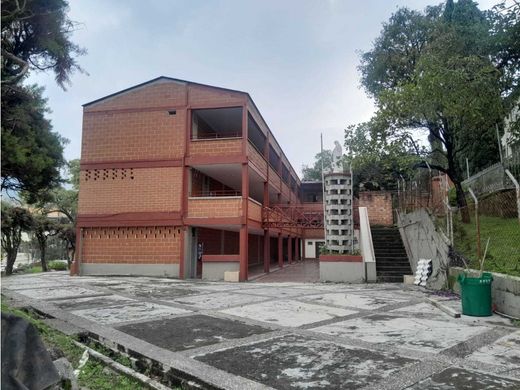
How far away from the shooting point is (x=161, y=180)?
706 inches

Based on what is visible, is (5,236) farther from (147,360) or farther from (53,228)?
(147,360)

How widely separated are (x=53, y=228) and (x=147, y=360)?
24.4 m

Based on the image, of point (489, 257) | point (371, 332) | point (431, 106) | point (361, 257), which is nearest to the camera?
point (371, 332)

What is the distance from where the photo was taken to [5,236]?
76.8 feet

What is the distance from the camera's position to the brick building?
17.3 m

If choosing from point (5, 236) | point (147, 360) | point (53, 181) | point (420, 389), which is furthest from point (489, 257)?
point (5, 236)

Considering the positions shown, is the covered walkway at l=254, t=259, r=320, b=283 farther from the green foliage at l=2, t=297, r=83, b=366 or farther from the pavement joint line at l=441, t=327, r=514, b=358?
the green foliage at l=2, t=297, r=83, b=366

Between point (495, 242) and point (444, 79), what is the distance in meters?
4.27

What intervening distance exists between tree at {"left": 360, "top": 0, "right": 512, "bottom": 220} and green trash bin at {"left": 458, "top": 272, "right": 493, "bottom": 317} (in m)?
4.44

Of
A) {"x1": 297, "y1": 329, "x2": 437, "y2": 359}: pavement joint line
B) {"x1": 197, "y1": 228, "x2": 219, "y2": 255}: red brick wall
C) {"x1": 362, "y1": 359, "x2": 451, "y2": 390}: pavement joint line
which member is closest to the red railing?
{"x1": 197, "y1": 228, "x2": 219, "y2": 255}: red brick wall

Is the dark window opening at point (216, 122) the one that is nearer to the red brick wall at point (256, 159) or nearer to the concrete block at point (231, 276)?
the red brick wall at point (256, 159)

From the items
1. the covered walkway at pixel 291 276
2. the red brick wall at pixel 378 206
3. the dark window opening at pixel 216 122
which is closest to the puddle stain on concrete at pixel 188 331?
the covered walkway at pixel 291 276

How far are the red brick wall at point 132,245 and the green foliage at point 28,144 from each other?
3079 millimetres

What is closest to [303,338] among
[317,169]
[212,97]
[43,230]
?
[212,97]
